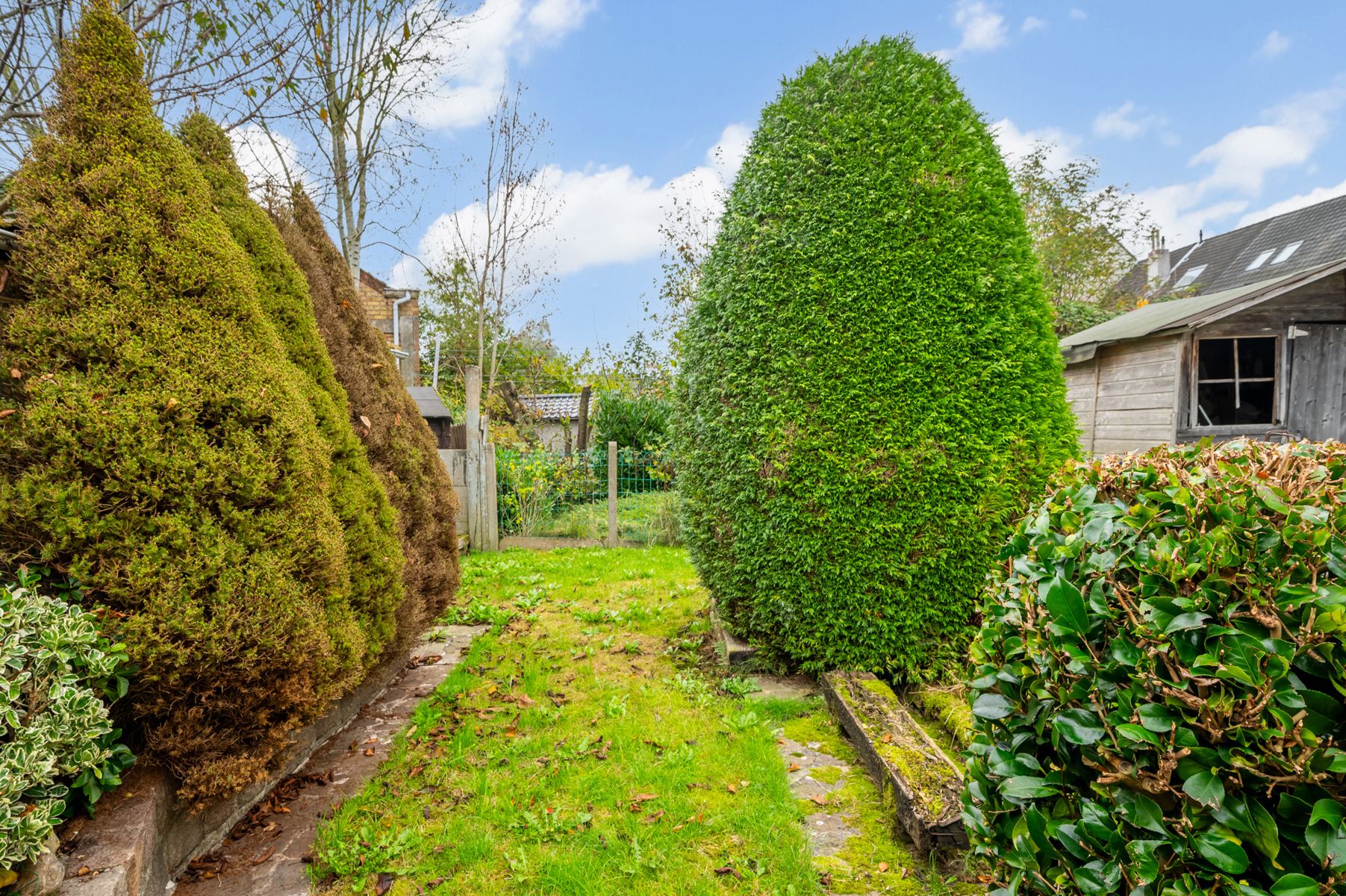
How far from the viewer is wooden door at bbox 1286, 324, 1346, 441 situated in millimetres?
9469

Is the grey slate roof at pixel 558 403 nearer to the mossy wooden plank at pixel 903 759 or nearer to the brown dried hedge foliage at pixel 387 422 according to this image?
the brown dried hedge foliage at pixel 387 422

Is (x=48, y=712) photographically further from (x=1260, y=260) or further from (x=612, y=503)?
(x=1260, y=260)

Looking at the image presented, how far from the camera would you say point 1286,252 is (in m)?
19.9

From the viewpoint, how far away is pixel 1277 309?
9.74 meters

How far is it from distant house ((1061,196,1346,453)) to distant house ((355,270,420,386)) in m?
14.0

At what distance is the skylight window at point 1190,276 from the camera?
24.1 metres

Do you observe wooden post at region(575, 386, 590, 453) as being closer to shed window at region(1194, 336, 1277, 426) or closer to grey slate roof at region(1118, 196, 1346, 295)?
shed window at region(1194, 336, 1277, 426)

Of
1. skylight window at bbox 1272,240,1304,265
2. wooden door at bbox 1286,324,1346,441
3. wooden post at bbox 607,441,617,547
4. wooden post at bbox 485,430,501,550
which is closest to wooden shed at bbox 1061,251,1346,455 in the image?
wooden door at bbox 1286,324,1346,441

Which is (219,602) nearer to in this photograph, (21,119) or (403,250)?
(21,119)

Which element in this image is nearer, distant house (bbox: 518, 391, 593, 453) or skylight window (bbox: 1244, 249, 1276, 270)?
distant house (bbox: 518, 391, 593, 453)

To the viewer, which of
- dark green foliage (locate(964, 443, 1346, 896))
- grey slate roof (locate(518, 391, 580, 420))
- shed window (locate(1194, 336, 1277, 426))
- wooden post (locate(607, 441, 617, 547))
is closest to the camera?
dark green foliage (locate(964, 443, 1346, 896))

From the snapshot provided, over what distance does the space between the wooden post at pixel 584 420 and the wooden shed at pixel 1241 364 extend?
31.9 feet

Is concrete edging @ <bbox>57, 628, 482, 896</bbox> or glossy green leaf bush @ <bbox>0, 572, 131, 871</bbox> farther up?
glossy green leaf bush @ <bbox>0, 572, 131, 871</bbox>

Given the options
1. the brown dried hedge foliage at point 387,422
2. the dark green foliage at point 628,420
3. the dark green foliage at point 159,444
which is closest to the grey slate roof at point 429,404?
the dark green foliage at point 628,420
